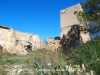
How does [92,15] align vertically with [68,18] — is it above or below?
below

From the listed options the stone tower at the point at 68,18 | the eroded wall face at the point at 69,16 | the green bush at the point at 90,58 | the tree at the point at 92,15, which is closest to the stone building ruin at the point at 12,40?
the stone tower at the point at 68,18

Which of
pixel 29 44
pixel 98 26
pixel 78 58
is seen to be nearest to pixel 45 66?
pixel 78 58

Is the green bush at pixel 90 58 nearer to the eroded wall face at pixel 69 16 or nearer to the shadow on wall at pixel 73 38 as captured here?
the shadow on wall at pixel 73 38

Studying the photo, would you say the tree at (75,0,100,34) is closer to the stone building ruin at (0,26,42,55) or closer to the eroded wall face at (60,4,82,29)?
the stone building ruin at (0,26,42,55)

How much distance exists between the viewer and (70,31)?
2559 cm

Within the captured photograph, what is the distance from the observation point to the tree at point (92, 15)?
14736 mm

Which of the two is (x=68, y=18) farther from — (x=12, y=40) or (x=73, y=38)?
(x=12, y=40)

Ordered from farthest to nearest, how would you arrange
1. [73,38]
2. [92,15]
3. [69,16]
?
[69,16] → [73,38] → [92,15]

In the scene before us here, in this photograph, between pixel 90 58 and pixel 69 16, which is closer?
pixel 90 58

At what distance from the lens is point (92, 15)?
599 inches

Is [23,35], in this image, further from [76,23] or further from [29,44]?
[76,23]

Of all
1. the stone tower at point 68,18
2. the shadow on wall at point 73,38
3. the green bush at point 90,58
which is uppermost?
the stone tower at point 68,18

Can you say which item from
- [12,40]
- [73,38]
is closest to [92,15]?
[73,38]

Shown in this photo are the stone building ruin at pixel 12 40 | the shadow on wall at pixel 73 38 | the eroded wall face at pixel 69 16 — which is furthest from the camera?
the eroded wall face at pixel 69 16
